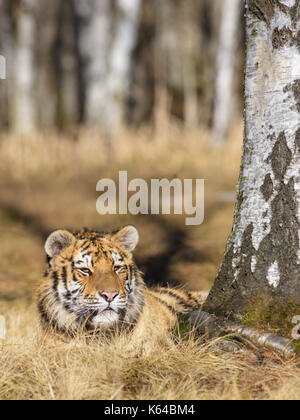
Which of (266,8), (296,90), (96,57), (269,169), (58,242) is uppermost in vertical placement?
(96,57)

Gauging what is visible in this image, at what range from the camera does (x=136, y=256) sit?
8.27m

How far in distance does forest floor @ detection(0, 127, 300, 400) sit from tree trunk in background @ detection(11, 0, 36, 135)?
9.24 ft

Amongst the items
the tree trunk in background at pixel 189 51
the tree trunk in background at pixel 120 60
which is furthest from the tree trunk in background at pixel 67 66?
the tree trunk in background at pixel 120 60

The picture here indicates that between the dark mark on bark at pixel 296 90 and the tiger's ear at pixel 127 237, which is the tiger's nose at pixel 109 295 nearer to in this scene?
the tiger's ear at pixel 127 237

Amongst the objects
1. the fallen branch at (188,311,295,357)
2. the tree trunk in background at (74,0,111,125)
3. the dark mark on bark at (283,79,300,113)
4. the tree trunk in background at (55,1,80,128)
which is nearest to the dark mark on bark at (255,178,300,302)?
the fallen branch at (188,311,295,357)

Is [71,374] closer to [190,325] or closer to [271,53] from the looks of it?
[190,325]

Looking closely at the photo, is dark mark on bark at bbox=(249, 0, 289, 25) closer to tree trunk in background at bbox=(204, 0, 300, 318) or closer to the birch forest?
tree trunk in background at bbox=(204, 0, 300, 318)

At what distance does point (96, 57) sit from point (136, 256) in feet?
30.4

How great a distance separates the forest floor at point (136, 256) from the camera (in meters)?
3.47

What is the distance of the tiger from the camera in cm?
408

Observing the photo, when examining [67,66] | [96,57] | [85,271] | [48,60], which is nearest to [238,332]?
[85,271]

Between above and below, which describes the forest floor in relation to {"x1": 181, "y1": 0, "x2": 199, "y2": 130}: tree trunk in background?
below

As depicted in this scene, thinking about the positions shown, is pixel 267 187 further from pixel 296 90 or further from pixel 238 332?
pixel 238 332

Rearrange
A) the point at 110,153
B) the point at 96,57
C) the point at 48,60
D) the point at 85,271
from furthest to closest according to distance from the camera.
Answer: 1. the point at 48,60
2. the point at 96,57
3. the point at 110,153
4. the point at 85,271
